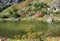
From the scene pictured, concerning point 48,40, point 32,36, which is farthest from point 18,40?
point 48,40

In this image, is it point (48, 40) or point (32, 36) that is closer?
point (48, 40)

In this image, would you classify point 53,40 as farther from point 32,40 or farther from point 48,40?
point 32,40

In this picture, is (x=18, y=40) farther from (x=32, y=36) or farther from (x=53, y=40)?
(x=53, y=40)

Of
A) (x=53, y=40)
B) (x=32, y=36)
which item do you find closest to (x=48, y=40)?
(x=53, y=40)

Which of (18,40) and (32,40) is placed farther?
(18,40)

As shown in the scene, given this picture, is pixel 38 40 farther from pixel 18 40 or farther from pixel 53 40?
pixel 18 40

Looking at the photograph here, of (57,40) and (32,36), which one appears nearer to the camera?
(57,40)
